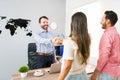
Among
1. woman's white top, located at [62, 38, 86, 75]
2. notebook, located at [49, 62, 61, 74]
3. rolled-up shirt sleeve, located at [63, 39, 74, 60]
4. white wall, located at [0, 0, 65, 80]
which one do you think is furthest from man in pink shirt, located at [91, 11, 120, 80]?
white wall, located at [0, 0, 65, 80]

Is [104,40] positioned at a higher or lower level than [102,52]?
higher

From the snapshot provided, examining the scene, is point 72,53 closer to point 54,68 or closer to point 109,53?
point 109,53

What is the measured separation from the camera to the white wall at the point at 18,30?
3566mm

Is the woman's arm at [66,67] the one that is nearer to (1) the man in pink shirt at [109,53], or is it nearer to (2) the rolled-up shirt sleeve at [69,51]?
(2) the rolled-up shirt sleeve at [69,51]

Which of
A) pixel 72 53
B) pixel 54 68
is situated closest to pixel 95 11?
pixel 54 68

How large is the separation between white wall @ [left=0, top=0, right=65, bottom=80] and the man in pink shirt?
243 cm

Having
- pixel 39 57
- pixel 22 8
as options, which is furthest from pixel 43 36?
pixel 22 8

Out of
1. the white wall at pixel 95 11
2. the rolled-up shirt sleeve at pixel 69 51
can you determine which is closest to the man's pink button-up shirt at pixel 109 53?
the rolled-up shirt sleeve at pixel 69 51

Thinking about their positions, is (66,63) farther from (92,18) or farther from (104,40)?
(92,18)

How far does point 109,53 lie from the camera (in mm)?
1576

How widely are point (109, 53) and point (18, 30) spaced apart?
2.58 meters

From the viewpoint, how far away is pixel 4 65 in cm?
371

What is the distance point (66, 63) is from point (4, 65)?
275cm

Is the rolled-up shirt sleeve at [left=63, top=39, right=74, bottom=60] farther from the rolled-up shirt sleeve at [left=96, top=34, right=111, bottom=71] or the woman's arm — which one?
the rolled-up shirt sleeve at [left=96, top=34, right=111, bottom=71]
